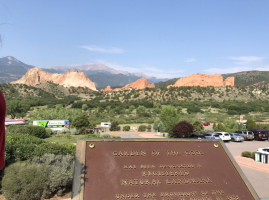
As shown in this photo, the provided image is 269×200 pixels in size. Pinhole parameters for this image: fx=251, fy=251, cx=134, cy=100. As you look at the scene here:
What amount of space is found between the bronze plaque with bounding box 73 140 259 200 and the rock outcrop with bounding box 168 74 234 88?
104568 mm

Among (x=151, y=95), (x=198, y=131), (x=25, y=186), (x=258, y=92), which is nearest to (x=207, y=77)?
(x=258, y=92)

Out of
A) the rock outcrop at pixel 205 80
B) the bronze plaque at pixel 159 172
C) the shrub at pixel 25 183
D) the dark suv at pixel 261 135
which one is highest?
the rock outcrop at pixel 205 80

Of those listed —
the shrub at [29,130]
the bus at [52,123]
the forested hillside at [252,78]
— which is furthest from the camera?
the forested hillside at [252,78]

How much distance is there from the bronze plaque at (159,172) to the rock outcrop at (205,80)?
343 feet

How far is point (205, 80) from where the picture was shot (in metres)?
112

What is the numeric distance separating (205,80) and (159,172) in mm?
112054

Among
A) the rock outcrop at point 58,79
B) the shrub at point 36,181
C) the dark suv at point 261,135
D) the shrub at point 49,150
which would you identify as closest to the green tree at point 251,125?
the dark suv at point 261,135

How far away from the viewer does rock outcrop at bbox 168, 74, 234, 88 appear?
108 metres

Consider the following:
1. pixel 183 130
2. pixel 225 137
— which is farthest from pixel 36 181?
pixel 225 137

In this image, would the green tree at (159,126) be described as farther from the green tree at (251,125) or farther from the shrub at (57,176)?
the shrub at (57,176)

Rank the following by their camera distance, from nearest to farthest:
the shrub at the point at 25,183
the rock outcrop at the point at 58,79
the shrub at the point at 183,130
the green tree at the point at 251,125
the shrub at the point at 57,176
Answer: the shrub at the point at 25,183
the shrub at the point at 57,176
the shrub at the point at 183,130
the green tree at the point at 251,125
the rock outcrop at the point at 58,79

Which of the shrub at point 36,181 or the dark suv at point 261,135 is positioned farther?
the dark suv at point 261,135

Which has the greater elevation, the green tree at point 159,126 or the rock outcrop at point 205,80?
the rock outcrop at point 205,80

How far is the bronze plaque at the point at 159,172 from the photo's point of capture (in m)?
4.63
